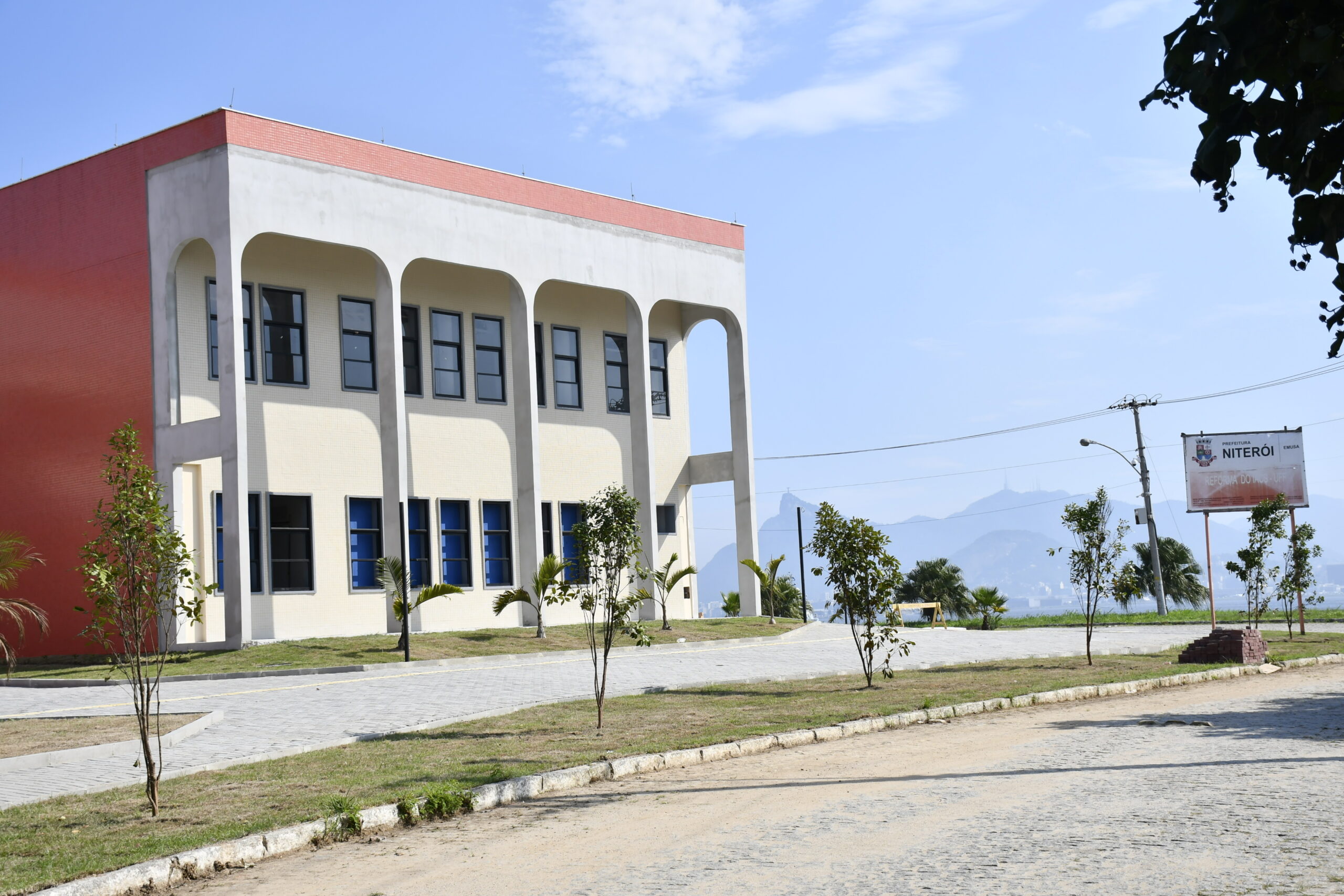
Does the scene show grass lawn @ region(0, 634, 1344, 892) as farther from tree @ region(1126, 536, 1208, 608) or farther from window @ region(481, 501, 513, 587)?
tree @ region(1126, 536, 1208, 608)

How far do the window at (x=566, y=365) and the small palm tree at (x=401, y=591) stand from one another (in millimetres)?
8838

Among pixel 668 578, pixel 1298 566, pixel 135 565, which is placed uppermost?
pixel 135 565

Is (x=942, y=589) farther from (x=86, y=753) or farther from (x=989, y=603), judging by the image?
(x=86, y=753)

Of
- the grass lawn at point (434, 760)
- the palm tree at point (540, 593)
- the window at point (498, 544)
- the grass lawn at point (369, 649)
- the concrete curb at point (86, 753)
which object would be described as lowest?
the grass lawn at point (434, 760)

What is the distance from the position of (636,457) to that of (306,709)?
18775mm

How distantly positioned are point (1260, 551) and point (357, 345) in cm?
2102

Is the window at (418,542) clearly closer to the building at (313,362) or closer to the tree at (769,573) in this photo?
the building at (313,362)

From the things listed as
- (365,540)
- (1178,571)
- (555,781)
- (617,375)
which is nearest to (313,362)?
(365,540)

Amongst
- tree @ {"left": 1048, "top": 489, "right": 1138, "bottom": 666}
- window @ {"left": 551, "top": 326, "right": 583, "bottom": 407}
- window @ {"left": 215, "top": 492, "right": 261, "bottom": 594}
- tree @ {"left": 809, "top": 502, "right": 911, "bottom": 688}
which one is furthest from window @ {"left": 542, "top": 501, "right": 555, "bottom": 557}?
tree @ {"left": 809, "top": 502, "right": 911, "bottom": 688}

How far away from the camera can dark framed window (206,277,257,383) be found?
26.0 m

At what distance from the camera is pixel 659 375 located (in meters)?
36.2

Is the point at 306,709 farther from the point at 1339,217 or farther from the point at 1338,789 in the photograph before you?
the point at 1339,217

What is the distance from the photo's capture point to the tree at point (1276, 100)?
10.8ft

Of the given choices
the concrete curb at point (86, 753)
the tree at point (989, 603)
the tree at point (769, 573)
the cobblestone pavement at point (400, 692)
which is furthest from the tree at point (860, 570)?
the tree at point (989, 603)
